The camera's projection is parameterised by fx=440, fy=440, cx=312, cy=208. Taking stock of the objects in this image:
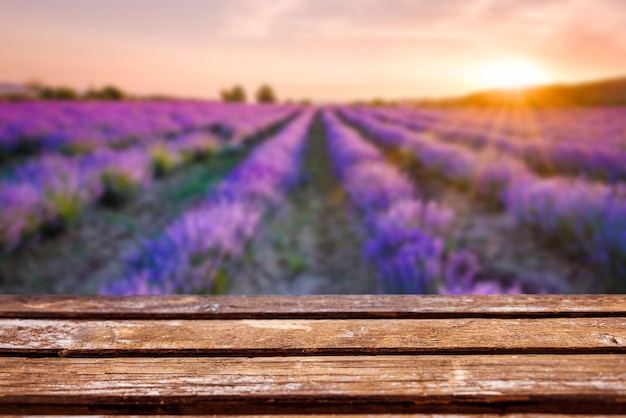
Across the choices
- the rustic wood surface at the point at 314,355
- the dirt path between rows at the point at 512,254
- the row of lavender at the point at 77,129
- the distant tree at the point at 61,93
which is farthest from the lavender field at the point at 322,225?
the distant tree at the point at 61,93

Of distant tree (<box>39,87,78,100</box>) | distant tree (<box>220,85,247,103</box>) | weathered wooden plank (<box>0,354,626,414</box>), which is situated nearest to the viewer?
weathered wooden plank (<box>0,354,626,414</box>)

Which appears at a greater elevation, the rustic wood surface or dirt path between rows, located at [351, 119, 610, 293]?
the rustic wood surface

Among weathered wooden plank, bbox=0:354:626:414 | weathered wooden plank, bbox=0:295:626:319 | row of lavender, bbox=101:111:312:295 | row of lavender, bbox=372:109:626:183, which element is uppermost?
row of lavender, bbox=372:109:626:183

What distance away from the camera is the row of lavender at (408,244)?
2881 mm

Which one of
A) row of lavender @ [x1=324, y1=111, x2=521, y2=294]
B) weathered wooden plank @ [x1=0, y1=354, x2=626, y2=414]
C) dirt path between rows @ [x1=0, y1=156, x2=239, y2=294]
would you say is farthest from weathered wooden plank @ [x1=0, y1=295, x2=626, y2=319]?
dirt path between rows @ [x1=0, y1=156, x2=239, y2=294]

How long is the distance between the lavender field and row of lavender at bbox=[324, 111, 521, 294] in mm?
16

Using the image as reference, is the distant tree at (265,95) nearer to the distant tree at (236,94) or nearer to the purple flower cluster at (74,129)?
the distant tree at (236,94)

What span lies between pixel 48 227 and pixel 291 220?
8.03ft

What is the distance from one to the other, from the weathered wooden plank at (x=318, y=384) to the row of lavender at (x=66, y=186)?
10.6 ft

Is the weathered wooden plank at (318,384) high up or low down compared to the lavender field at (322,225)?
up

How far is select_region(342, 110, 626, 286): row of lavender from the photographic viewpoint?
331cm

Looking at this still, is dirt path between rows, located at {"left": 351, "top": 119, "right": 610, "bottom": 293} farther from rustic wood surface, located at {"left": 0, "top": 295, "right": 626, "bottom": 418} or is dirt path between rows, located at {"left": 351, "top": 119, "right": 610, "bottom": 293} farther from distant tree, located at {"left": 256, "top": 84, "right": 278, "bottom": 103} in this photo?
distant tree, located at {"left": 256, "top": 84, "right": 278, "bottom": 103}

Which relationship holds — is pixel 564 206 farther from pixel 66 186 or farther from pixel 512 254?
pixel 66 186

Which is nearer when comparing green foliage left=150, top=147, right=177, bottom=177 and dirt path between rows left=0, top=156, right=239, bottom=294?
dirt path between rows left=0, top=156, right=239, bottom=294
